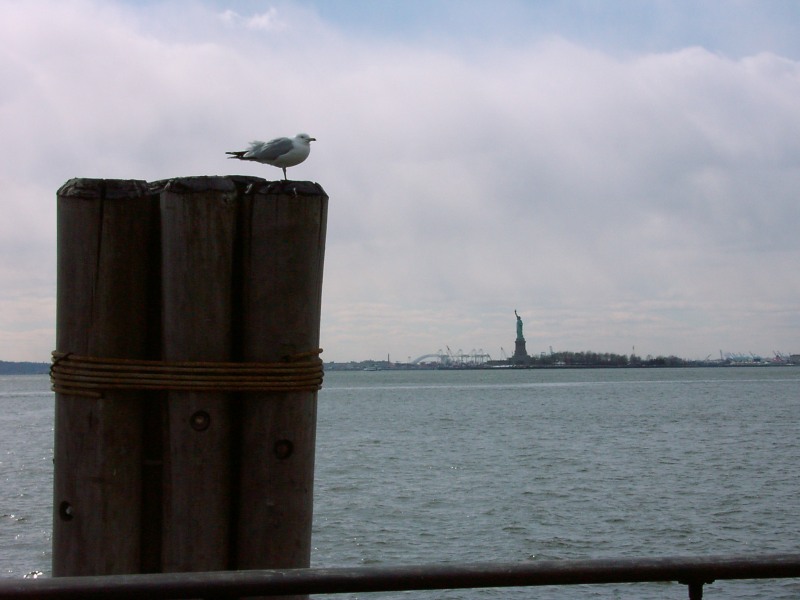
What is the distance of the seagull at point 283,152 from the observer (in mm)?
5125

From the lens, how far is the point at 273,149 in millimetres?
5164

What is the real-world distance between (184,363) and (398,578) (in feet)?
4.31

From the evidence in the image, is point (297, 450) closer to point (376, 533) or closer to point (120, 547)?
point (120, 547)

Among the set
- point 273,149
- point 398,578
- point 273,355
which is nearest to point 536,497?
point 273,149

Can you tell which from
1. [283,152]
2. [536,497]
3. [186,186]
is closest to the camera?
[186,186]

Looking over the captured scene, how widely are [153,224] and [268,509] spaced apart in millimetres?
1200

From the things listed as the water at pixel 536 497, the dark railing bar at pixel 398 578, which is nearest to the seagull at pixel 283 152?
the dark railing bar at pixel 398 578

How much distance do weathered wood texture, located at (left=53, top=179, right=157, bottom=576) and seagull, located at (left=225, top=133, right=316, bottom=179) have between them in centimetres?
154

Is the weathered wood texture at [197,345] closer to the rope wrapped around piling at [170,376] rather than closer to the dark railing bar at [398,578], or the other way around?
the rope wrapped around piling at [170,376]

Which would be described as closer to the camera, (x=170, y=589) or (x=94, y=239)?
(x=170, y=589)

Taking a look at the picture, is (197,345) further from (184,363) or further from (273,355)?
(273,355)

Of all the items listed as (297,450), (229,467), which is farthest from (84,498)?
(297,450)

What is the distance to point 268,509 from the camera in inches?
144

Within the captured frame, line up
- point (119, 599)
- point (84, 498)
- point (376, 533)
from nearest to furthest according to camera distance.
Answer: point (119, 599)
point (84, 498)
point (376, 533)
